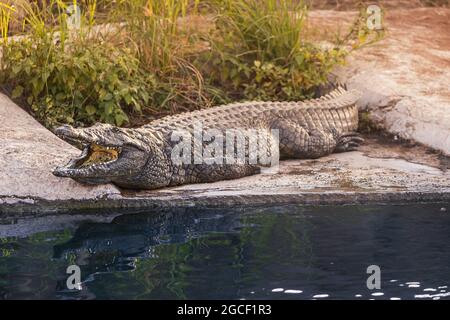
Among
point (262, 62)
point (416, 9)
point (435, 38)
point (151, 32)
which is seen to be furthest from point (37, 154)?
point (416, 9)

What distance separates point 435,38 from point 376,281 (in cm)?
517

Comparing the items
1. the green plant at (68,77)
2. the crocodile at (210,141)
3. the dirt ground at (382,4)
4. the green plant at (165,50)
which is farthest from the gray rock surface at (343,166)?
the dirt ground at (382,4)

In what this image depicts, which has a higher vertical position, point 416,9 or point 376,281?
point 416,9

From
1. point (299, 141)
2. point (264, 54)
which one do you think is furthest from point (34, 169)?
point (264, 54)

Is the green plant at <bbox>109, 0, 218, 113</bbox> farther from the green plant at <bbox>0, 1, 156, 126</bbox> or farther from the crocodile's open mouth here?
the crocodile's open mouth

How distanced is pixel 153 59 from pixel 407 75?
2.33m

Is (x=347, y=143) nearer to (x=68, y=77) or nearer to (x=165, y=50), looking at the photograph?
(x=165, y=50)

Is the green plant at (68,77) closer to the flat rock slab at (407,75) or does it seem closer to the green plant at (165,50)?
the green plant at (165,50)

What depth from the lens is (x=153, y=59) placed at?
315 inches

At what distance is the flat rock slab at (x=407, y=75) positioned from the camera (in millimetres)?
7387

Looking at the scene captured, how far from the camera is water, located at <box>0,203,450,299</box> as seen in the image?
14.6 ft

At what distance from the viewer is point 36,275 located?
15.1 feet
